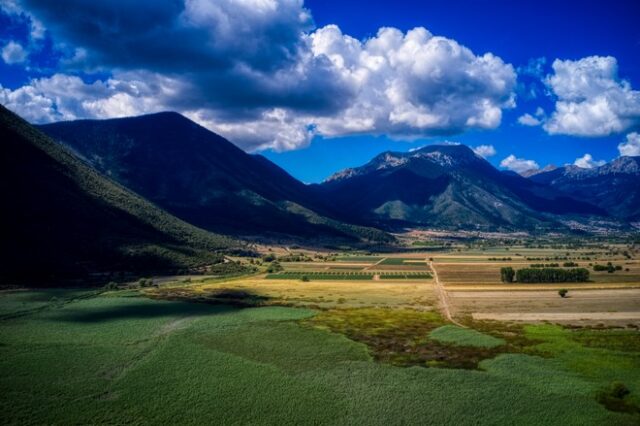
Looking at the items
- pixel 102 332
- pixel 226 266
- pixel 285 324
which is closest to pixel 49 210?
pixel 226 266

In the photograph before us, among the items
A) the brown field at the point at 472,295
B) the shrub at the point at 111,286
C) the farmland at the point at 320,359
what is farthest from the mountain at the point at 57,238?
the brown field at the point at 472,295

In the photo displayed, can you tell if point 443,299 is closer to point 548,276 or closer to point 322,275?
point 548,276

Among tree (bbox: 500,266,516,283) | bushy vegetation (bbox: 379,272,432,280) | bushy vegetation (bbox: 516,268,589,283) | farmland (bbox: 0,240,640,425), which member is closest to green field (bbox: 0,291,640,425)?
farmland (bbox: 0,240,640,425)

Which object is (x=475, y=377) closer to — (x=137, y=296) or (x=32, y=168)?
(x=137, y=296)

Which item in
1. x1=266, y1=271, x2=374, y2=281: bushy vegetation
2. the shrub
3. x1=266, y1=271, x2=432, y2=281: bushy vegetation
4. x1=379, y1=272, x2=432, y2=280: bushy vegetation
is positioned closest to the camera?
the shrub

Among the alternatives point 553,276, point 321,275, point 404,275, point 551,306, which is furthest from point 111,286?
point 553,276

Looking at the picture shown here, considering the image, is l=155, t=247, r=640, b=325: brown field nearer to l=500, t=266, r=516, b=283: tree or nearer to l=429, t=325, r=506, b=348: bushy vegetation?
l=500, t=266, r=516, b=283: tree
